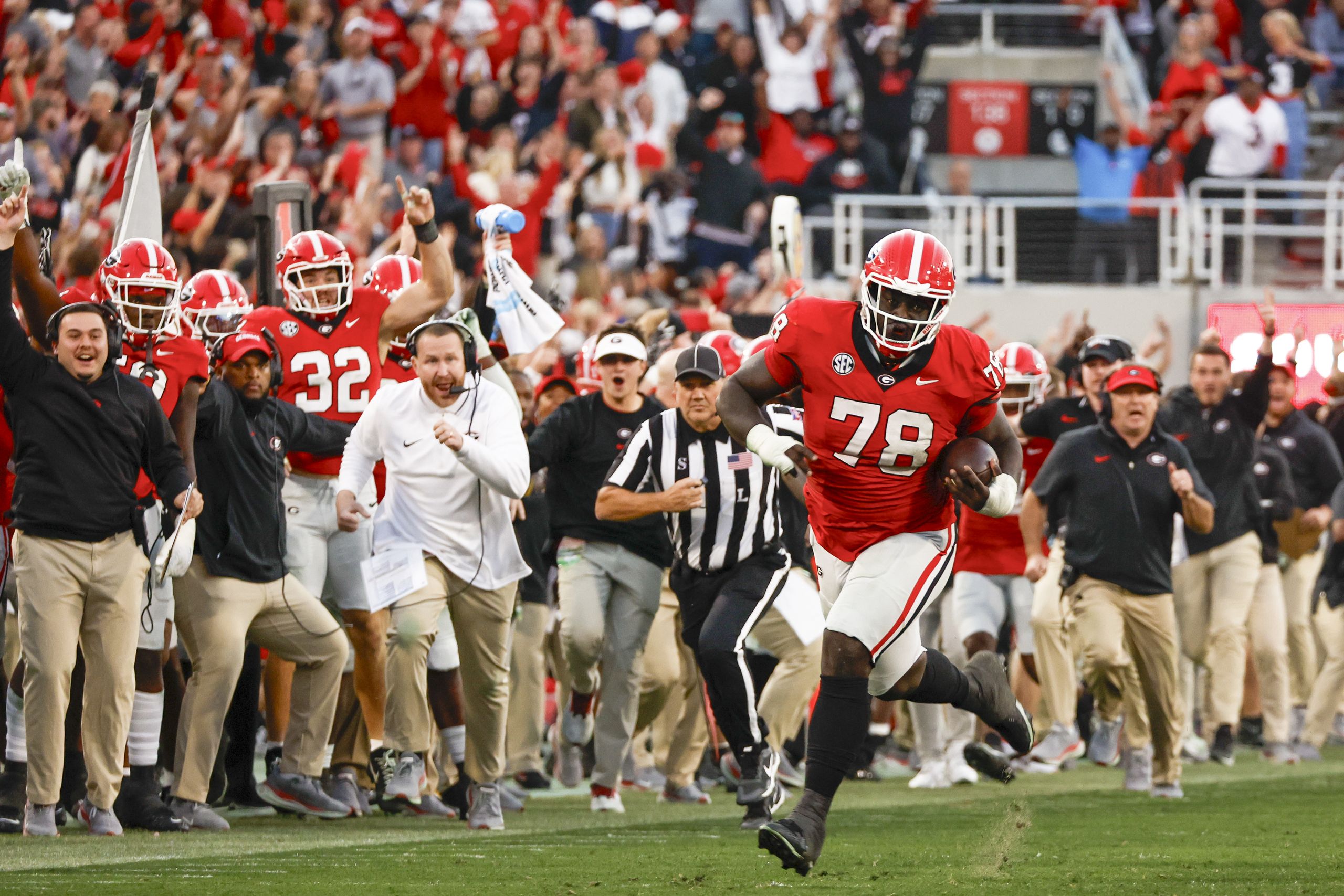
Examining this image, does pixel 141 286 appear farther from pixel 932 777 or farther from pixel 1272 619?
pixel 1272 619

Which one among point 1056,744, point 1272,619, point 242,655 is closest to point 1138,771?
point 1056,744

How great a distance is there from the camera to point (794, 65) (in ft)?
59.5

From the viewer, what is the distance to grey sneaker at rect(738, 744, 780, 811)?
8.09 m

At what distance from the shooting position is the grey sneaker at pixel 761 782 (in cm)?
809

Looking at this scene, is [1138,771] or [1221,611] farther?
[1221,611]

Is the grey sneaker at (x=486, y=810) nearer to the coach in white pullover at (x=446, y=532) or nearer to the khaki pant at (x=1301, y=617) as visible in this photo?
the coach in white pullover at (x=446, y=532)

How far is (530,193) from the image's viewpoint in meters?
15.6

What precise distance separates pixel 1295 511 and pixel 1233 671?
175cm

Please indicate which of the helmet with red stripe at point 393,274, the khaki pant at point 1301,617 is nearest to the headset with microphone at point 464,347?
the helmet with red stripe at point 393,274

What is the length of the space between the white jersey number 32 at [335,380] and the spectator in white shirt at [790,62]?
31.5 feet

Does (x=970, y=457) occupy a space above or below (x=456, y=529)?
above

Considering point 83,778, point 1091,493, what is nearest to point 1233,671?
point 1091,493

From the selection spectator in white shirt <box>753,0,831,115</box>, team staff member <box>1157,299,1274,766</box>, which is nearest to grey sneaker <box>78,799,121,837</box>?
team staff member <box>1157,299,1274,766</box>

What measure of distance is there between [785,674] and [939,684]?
2.31 metres
